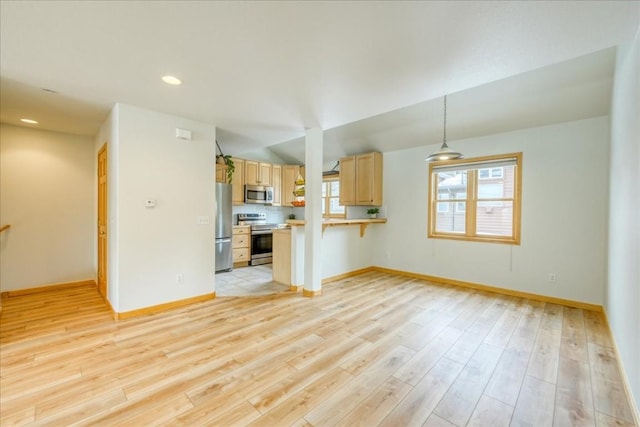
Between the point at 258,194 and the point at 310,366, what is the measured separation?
4.70m

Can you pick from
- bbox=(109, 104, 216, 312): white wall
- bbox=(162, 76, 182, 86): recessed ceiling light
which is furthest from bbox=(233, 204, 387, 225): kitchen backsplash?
bbox=(162, 76, 182, 86): recessed ceiling light

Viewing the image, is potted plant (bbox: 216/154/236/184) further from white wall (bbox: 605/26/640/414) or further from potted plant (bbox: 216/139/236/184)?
white wall (bbox: 605/26/640/414)

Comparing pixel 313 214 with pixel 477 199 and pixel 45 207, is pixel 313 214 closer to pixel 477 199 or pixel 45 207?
pixel 477 199

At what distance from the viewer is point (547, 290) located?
12.6 ft

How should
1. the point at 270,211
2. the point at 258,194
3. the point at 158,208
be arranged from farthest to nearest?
the point at 270,211 → the point at 258,194 → the point at 158,208

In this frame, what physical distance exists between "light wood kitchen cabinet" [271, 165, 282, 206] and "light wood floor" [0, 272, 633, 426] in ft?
12.0

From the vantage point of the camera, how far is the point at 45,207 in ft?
13.7

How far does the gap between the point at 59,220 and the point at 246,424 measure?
4731mm

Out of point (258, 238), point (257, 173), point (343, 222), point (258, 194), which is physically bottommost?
point (258, 238)

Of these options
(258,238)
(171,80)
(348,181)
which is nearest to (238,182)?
(258,238)

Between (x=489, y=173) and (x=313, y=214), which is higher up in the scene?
(x=489, y=173)

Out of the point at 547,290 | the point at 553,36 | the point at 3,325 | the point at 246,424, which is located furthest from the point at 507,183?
the point at 3,325

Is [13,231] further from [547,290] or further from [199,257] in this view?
[547,290]

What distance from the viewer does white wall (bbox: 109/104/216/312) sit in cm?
311
